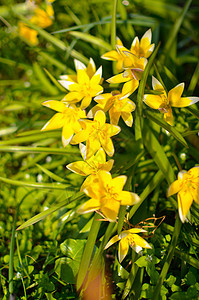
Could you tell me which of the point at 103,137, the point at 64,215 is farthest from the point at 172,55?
the point at 64,215

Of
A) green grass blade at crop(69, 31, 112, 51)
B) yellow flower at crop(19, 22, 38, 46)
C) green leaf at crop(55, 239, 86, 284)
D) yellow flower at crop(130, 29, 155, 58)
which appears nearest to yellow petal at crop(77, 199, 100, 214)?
green leaf at crop(55, 239, 86, 284)

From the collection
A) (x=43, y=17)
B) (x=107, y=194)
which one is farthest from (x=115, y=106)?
(x=43, y=17)

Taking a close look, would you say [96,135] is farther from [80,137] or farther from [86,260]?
[86,260]

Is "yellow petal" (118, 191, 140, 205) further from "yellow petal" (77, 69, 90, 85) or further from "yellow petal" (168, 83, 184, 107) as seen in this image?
"yellow petal" (77, 69, 90, 85)

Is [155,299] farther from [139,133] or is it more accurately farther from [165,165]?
[139,133]

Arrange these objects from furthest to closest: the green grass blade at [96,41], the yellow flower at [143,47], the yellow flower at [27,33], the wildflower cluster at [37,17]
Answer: the yellow flower at [27,33] < the wildflower cluster at [37,17] < the green grass blade at [96,41] < the yellow flower at [143,47]

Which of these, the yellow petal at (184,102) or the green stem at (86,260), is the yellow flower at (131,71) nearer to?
the yellow petal at (184,102)

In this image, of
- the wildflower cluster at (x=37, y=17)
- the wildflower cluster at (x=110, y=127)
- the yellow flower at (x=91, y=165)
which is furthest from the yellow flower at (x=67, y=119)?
the wildflower cluster at (x=37, y=17)
